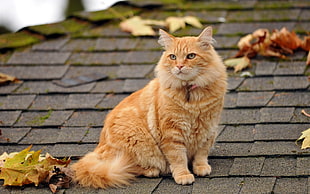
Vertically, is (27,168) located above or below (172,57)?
below

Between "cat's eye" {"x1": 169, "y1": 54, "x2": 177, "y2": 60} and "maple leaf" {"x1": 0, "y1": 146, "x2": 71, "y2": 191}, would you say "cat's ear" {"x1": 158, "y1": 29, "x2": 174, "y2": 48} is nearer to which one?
"cat's eye" {"x1": 169, "y1": 54, "x2": 177, "y2": 60}

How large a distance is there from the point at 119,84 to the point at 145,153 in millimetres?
1170

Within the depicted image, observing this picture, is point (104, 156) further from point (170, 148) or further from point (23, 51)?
point (23, 51)

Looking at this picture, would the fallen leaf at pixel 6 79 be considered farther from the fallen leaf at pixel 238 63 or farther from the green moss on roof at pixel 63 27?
the fallen leaf at pixel 238 63

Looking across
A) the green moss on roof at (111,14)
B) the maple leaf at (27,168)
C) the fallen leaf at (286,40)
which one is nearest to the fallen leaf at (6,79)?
the green moss on roof at (111,14)

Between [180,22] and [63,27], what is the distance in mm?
1211

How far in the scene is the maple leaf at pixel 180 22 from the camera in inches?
208

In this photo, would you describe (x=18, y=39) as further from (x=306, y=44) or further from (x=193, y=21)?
(x=306, y=44)

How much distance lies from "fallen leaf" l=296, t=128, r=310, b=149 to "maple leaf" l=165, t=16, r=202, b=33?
195 cm

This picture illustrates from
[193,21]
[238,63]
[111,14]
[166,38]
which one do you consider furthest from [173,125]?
[111,14]

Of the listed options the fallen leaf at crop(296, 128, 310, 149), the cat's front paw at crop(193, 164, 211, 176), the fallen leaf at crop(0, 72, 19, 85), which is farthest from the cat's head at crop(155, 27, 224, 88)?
the fallen leaf at crop(0, 72, 19, 85)

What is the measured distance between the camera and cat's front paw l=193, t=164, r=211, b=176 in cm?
351

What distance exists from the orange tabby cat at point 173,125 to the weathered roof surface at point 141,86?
0.41 ft

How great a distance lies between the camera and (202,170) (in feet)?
11.6
